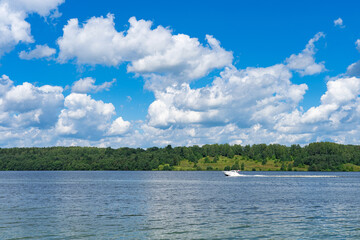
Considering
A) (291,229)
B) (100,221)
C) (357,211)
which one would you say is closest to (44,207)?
(100,221)

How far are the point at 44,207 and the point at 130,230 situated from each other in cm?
3576

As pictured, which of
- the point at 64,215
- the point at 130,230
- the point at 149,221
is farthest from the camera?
the point at 64,215

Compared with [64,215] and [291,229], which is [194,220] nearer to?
[291,229]

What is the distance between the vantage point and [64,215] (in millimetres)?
69438

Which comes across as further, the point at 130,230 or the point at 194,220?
the point at 194,220

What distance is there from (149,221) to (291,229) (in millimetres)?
22091

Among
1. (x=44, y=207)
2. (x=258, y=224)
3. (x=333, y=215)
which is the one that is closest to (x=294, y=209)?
(x=333, y=215)

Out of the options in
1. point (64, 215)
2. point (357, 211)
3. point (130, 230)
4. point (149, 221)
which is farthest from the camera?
point (357, 211)

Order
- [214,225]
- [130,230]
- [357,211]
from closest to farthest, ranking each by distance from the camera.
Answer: [130,230], [214,225], [357,211]

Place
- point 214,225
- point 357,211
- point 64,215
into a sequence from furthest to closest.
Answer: point 357,211, point 64,215, point 214,225

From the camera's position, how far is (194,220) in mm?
63750

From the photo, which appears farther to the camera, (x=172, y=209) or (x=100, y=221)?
(x=172, y=209)

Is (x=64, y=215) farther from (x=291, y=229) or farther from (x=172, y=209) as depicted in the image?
(x=291, y=229)

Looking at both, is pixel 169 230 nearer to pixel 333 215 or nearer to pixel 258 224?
pixel 258 224
